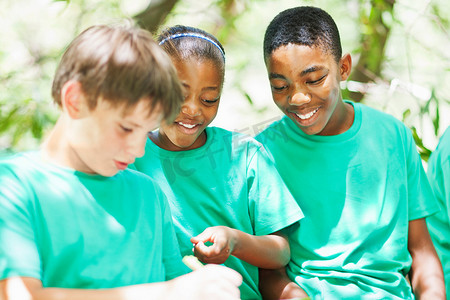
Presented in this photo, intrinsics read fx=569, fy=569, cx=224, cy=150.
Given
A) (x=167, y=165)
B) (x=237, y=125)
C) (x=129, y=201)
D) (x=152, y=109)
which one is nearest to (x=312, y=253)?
(x=167, y=165)

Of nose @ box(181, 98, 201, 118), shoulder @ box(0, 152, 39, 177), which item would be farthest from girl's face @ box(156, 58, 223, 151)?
shoulder @ box(0, 152, 39, 177)

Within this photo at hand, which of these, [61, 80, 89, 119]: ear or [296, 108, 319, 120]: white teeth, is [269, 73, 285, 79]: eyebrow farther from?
[61, 80, 89, 119]: ear

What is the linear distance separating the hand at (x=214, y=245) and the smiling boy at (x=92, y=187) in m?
0.13

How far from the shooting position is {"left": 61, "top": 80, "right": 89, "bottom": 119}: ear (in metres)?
1.16

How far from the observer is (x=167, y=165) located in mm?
1627

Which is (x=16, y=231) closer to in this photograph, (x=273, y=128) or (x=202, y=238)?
(x=202, y=238)

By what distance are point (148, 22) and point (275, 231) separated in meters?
1.44

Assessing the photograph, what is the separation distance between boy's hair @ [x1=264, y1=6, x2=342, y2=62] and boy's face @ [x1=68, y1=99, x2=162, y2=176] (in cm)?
64

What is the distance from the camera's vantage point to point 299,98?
1658mm

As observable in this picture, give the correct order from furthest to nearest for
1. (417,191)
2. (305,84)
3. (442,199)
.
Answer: (442,199) → (417,191) → (305,84)

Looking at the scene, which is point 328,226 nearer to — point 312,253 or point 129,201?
point 312,253

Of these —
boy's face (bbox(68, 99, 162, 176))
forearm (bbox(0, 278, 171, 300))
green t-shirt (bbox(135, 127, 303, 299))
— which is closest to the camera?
forearm (bbox(0, 278, 171, 300))

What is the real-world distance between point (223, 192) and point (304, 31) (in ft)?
1.76

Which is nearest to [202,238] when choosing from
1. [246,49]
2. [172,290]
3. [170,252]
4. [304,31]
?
[170,252]
